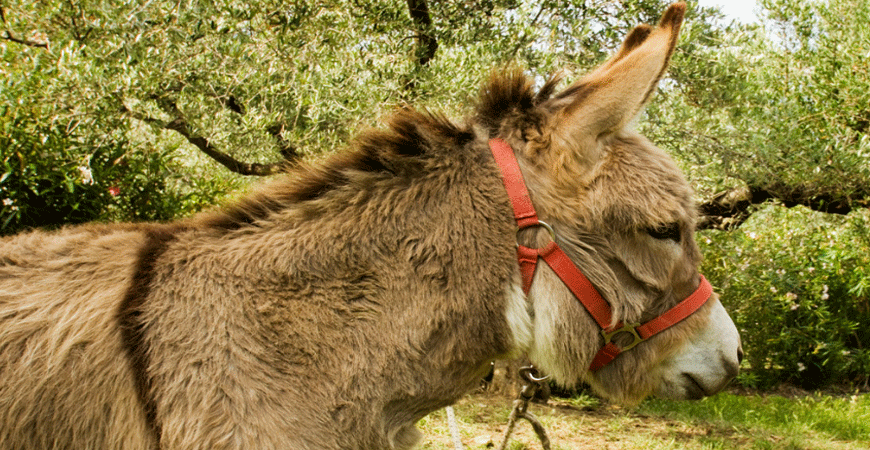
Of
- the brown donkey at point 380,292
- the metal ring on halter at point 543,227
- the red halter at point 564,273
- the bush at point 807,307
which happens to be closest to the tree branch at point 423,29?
the brown donkey at point 380,292

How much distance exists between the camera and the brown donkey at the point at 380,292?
1.48m

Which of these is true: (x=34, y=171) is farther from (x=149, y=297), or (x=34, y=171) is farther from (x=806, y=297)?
(x=806, y=297)

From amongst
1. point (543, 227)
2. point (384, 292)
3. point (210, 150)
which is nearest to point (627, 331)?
point (543, 227)

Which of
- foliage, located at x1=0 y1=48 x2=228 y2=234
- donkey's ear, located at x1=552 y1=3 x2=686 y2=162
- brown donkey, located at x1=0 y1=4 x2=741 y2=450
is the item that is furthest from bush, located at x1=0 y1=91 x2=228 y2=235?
donkey's ear, located at x1=552 y1=3 x2=686 y2=162

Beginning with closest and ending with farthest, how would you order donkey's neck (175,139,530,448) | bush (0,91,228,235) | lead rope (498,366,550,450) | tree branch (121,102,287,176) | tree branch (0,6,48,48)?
donkey's neck (175,139,530,448), lead rope (498,366,550,450), bush (0,91,228,235), tree branch (0,6,48,48), tree branch (121,102,287,176)

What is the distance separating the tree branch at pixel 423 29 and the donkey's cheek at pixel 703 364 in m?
3.26

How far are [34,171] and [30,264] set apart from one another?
6.16ft

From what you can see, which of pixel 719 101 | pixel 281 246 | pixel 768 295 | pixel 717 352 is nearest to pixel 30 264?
pixel 281 246

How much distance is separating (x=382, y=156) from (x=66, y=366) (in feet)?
3.26

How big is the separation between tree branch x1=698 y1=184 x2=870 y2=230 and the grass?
175 centimetres

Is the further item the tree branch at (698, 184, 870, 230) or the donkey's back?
the tree branch at (698, 184, 870, 230)

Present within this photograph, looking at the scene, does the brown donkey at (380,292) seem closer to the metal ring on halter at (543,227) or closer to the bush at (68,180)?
the metal ring on halter at (543,227)

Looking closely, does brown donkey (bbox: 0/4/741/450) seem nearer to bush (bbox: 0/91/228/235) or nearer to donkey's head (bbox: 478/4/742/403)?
donkey's head (bbox: 478/4/742/403)

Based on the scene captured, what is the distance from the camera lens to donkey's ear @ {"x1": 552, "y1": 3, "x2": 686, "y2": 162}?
169cm
